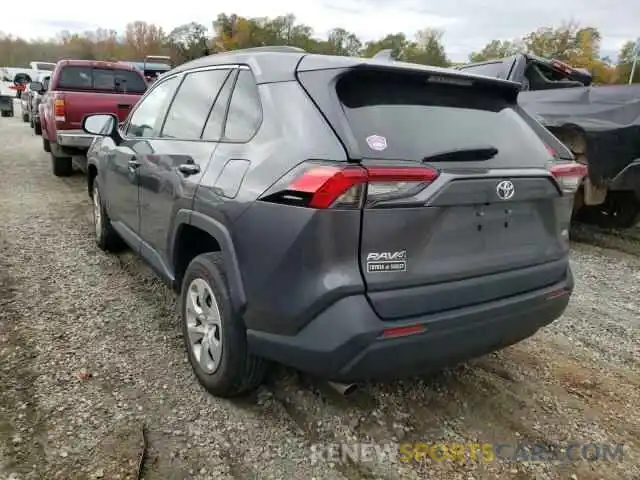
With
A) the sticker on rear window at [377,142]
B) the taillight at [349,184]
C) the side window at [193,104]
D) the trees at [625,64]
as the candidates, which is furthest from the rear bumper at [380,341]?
the trees at [625,64]

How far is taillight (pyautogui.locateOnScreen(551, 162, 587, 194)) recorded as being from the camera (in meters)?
2.61

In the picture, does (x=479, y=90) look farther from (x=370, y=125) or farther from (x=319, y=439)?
(x=319, y=439)

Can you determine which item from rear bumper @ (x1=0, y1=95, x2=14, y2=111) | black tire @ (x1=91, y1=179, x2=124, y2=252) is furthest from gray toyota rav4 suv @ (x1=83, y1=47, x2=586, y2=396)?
rear bumper @ (x1=0, y1=95, x2=14, y2=111)

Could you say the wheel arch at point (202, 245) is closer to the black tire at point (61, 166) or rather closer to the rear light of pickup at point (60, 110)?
the rear light of pickup at point (60, 110)

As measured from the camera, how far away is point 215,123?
2.86m

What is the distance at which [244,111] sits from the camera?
261 cm

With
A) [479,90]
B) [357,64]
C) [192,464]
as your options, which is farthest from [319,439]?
[479,90]

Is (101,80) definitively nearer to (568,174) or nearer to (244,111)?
(244,111)

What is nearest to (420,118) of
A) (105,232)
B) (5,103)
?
(105,232)

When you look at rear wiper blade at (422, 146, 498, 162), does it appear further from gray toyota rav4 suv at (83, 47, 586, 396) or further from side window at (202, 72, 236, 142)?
side window at (202, 72, 236, 142)

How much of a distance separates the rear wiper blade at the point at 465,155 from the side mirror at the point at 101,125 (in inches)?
122

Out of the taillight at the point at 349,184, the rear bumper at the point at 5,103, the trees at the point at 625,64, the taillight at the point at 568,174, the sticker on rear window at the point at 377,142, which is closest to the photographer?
the taillight at the point at 349,184

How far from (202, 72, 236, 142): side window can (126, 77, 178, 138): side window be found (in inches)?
34.1

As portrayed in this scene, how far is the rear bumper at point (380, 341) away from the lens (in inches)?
81.2
